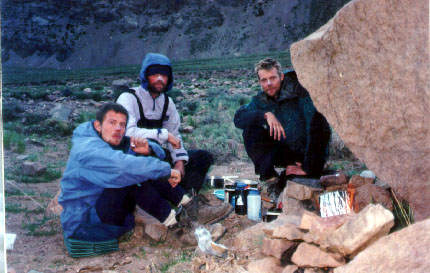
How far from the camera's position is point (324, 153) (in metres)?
5.14

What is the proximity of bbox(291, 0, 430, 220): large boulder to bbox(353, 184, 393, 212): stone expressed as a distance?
0.32 m

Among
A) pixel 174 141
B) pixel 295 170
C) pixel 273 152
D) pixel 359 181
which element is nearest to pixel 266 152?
pixel 273 152

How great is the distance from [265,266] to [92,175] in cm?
164

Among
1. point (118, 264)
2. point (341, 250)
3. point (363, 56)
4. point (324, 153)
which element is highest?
point (363, 56)

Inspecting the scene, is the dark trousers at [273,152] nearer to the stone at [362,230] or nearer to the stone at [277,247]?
the stone at [277,247]

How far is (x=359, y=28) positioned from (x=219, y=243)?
224 centimetres

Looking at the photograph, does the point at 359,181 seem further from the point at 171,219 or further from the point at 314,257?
the point at 171,219

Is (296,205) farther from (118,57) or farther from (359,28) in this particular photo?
(118,57)

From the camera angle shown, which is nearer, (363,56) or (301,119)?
(363,56)

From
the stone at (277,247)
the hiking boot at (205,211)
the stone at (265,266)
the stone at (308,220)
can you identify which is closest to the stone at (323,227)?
the stone at (308,220)

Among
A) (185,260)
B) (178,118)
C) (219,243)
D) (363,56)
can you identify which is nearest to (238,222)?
(219,243)

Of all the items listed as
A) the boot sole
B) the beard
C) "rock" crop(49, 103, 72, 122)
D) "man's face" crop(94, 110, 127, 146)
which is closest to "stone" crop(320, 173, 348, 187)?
the boot sole

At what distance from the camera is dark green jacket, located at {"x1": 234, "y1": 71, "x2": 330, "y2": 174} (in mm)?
5066

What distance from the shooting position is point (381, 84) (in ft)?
12.3
